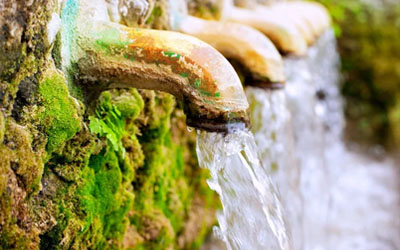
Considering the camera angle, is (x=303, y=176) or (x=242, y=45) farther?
(x=303, y=176)

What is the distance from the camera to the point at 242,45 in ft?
6.86

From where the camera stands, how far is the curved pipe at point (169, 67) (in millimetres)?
1387

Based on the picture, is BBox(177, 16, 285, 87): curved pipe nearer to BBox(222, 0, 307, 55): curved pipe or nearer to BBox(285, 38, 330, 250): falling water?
BBox(222, 0, 307, 55): curved pipe

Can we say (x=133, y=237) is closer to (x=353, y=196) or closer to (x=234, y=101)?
(x=234, y=101)

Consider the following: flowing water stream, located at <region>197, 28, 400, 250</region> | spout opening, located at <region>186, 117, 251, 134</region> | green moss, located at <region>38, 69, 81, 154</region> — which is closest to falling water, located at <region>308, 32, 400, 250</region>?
flowing water stream, located at <region>197, 28, 400, 250</region>

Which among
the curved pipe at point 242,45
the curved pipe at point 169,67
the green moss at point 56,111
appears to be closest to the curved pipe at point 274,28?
the curved pipe at point 242,45

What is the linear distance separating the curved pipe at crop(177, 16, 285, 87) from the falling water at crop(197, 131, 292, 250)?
0.45 m

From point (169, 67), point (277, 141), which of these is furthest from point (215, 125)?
point (277, 141)

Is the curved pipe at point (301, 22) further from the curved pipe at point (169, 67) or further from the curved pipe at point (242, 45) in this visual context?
the curved pipe at point (169, 67)

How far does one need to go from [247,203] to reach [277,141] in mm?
1032

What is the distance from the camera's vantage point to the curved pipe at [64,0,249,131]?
139cm

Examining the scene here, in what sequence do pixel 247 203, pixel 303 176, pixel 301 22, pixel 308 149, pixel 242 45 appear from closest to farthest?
pixel 247 203 → pixel 242 45 → pixel 301 22 → pixel 303 176 → pixel 308 149

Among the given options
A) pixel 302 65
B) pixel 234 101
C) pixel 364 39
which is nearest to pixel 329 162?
pixel 302 65

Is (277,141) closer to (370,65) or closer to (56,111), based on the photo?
(56,111)
